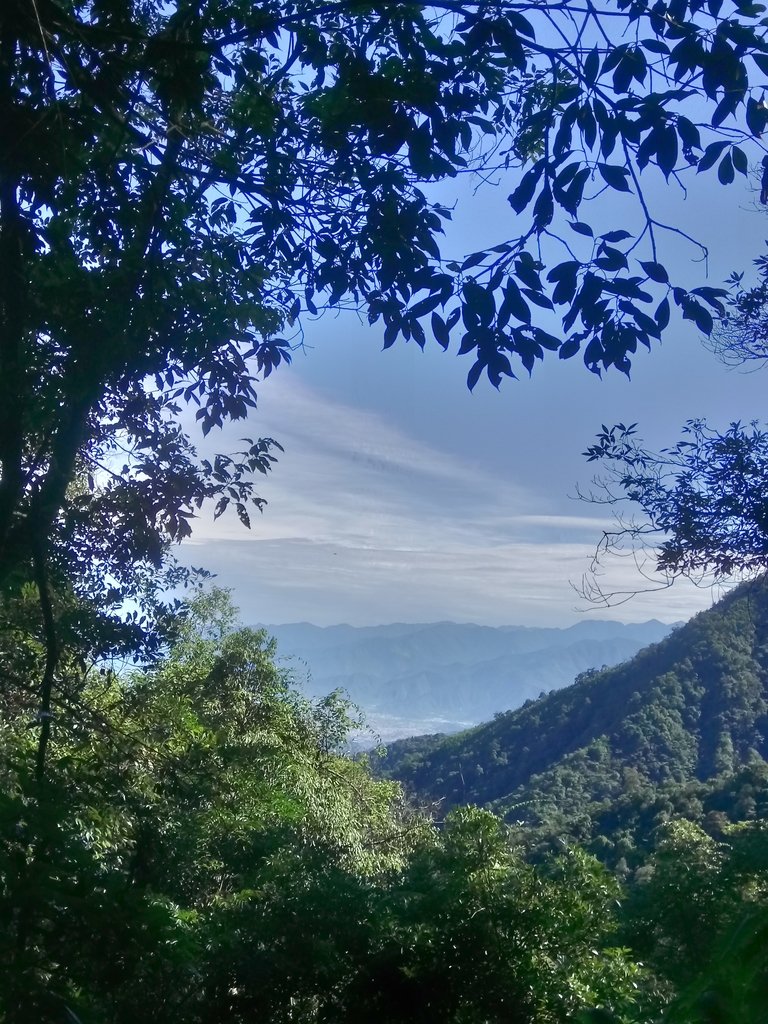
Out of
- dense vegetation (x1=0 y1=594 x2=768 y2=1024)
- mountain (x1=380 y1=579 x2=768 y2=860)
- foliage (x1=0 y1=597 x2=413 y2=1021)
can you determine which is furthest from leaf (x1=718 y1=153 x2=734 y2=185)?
mountain (x1=380 y1=579 x2=768 y2=860)

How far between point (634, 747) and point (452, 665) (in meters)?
154

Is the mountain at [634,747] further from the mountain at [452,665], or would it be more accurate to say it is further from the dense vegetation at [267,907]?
the mountain at [452,665]

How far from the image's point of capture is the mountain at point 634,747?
2028cm

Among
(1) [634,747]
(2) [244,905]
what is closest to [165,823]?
(2) [244,905]

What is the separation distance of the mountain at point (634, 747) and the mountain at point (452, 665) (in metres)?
61.9

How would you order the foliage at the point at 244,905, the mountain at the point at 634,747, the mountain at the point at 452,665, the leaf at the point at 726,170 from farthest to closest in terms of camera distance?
the mountain at the point at 452,665 → the mountain at the point at 634,747 → the leaf at the point at 726,170 → the foliage at the point at 244,905

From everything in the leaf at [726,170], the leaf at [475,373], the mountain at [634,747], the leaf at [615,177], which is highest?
the leaf at [726,170]

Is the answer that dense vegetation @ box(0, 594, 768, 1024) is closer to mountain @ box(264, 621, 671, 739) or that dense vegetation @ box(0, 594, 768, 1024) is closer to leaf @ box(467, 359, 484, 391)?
leaf @ box(467, 359, 484, 391)

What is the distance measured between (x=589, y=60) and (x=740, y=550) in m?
5.32

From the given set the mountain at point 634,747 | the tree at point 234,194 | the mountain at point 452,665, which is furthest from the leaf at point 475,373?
the mountain at point 452,665

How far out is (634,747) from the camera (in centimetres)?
3494

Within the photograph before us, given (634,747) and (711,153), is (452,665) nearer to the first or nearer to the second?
(634,747)

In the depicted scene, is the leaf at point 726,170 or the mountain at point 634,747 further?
the mountain at point 634,747

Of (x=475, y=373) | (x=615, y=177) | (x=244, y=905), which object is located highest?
(x=615, y=177)
